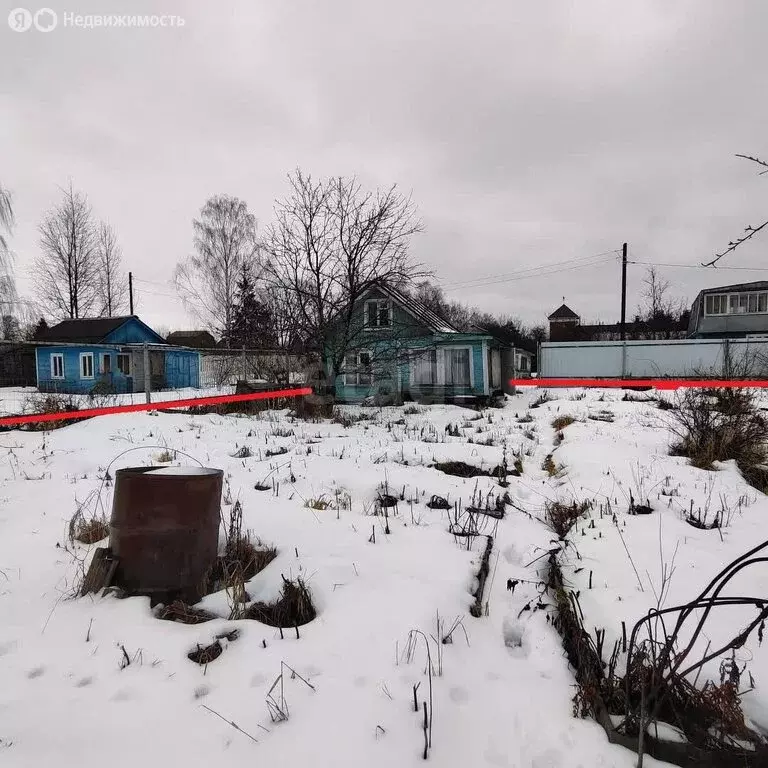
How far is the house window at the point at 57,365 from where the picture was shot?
1970cm

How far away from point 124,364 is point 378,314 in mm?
13967

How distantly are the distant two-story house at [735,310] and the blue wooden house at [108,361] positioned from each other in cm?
2902

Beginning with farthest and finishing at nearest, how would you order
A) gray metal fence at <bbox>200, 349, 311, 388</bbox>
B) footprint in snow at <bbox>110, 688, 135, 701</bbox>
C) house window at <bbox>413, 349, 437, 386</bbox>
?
house window at <bbox>413, 349, 437, 386</bbox> < gray metal fence at <bbox>200, 349, 311, 388</bbox> < footprint in snow at <bbox>110, 688, 135, 701</bbox>

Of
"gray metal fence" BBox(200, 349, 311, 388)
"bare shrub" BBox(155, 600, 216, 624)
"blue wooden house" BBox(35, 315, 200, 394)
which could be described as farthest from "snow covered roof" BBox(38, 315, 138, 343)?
"bare shrub" BBox(155, 600, 216, 624)

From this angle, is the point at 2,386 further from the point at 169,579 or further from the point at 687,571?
the point at 687,571

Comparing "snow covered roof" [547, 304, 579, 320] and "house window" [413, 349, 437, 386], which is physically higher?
"snow covered roof" [547, 304, 579, 320]

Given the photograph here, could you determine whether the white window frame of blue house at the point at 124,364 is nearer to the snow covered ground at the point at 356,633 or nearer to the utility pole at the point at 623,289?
the snow covered ground at the point at 356,633

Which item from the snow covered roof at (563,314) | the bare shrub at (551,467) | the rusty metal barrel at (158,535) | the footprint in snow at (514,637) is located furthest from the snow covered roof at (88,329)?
the snow covered roof at (563,314)

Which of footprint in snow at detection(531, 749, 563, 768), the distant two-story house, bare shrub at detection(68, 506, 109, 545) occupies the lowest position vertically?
footprint in snow at detection(531, 749, 563, 768)

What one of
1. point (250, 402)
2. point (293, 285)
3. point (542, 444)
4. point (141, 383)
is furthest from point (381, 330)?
point (141, 383)

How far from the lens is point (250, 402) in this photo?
1158cm

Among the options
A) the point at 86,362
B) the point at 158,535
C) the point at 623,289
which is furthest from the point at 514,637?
the point at 623,289

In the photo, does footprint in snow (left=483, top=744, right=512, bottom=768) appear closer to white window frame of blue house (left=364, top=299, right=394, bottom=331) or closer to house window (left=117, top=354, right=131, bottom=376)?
white window frame of blue house (left=364, top=299, right=394, bottom=331)
